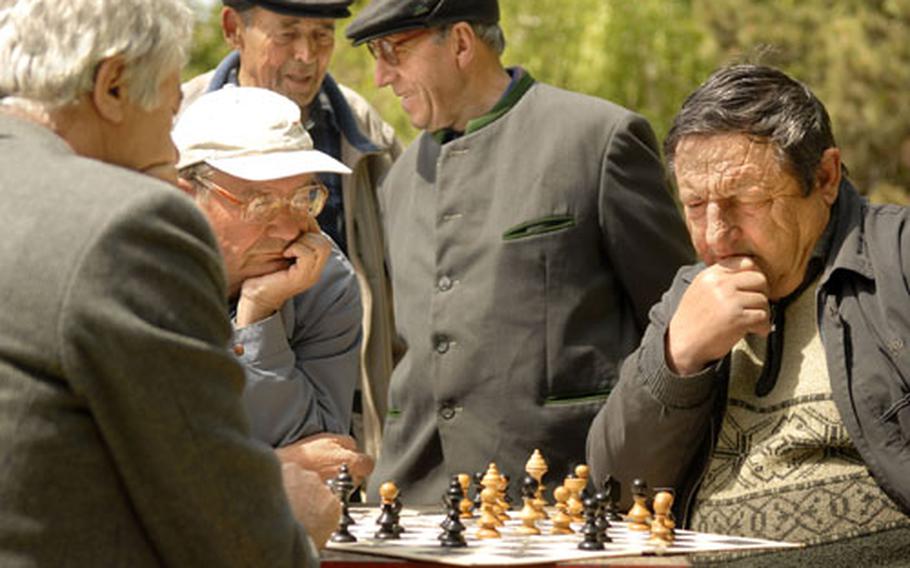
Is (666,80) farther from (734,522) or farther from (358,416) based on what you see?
(734,522)

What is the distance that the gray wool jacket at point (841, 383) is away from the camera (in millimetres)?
4816

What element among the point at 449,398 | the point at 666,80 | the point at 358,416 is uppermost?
the point at 449,398

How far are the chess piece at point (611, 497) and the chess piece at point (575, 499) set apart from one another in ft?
0.23

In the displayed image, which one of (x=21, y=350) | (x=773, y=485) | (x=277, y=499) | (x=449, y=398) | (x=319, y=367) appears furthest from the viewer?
(x=449, y=398)

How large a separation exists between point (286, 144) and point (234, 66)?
277 centimetres

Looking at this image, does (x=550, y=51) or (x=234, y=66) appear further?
(x=550, y=51)

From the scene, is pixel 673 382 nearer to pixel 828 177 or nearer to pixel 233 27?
pixel 828 177

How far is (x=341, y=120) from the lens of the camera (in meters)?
7.74

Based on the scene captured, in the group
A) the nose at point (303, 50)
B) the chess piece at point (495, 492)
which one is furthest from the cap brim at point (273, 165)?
the nose at point (303, 50)

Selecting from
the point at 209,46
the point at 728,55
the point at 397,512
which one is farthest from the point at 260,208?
the point at 209,46

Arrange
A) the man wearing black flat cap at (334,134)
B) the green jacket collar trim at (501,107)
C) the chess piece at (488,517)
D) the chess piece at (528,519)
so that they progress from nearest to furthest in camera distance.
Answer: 1. the chess piece at (488,517)
2. the chess piece at (528,519)
3. the green jacket collar trim at (501,107)
4. the man wearing black flat cap at (334,134)

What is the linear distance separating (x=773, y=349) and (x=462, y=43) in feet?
7.27

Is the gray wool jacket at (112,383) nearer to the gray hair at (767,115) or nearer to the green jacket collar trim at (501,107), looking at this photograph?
the gray hair at (767,115)

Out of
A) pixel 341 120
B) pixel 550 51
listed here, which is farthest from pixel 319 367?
pixel 550 51
